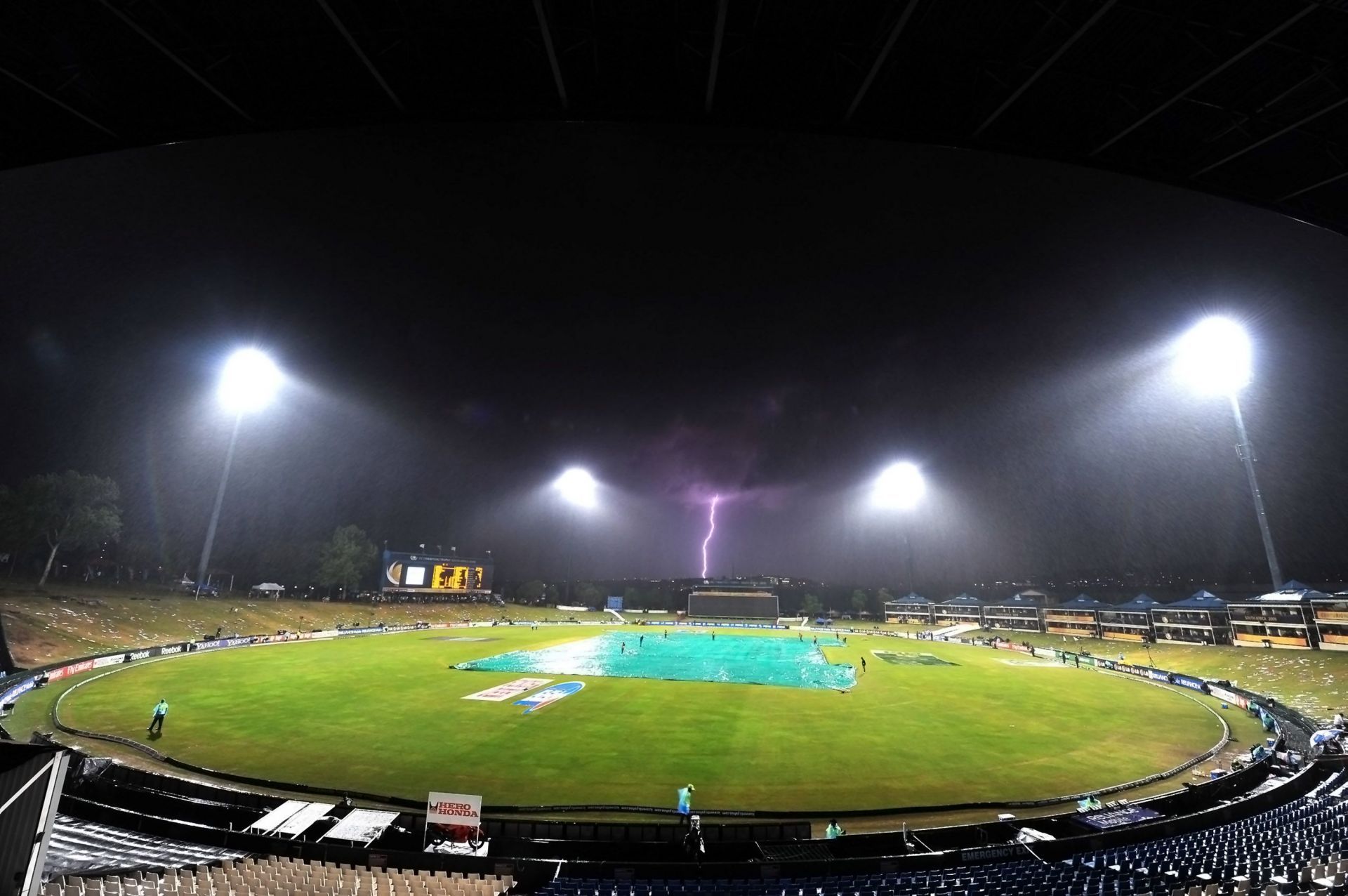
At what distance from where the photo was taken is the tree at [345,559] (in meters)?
107

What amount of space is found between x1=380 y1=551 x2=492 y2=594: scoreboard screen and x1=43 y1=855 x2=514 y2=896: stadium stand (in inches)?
3846

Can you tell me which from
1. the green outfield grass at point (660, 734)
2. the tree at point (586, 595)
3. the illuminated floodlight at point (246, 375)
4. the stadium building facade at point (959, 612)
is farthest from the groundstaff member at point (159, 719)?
the tree at point (586, 595)

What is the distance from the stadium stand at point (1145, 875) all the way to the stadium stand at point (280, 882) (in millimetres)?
2182

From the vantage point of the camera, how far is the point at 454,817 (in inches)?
577

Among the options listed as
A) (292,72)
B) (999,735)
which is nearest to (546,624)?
(999,735)

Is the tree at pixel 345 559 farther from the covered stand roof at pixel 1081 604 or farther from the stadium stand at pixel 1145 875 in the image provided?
the covered stand roof at pixel 1081 604

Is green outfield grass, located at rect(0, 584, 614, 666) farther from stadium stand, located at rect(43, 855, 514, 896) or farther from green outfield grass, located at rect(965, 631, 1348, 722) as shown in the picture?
green outfield grass, located at rect(965, 631, 1348, 722)

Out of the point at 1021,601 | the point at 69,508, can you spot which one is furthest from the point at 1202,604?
the point at 69,508

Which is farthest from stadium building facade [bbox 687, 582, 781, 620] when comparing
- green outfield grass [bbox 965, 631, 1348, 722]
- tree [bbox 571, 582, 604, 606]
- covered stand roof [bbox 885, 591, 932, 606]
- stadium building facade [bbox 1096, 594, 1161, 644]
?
green outfield grass [bbox 965, 631, 1348, 722]

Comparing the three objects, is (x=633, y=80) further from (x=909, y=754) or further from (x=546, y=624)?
(x=546, y=624)

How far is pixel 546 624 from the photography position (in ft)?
350

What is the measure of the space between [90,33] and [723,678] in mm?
49104

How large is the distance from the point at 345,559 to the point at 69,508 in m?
41.3

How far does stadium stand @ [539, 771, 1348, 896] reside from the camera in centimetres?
1003
